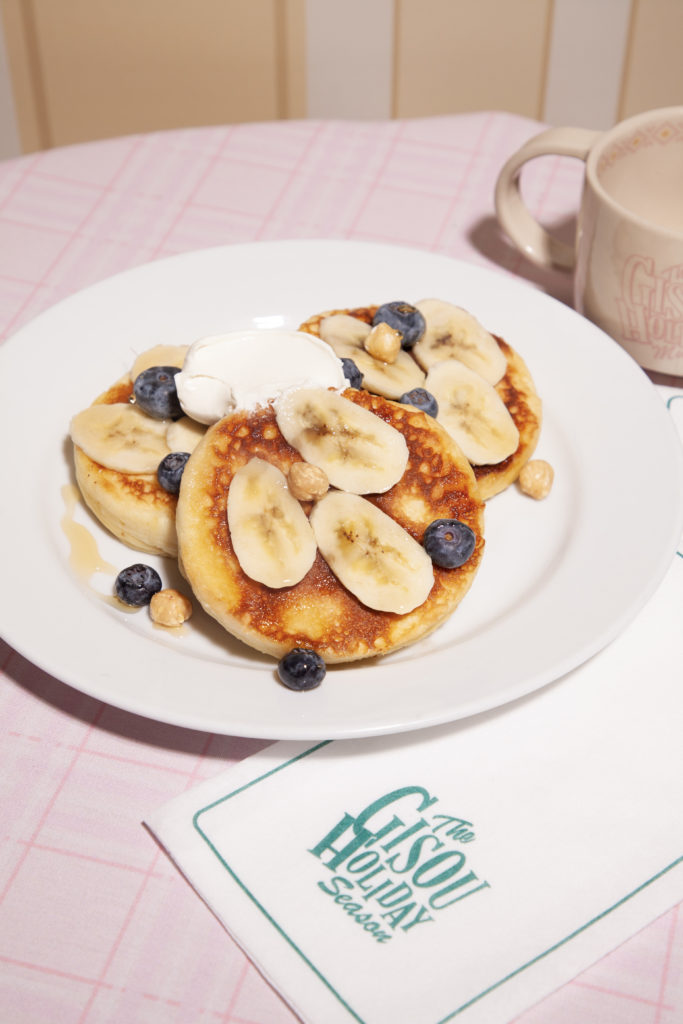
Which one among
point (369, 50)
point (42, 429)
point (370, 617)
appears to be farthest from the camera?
point (369, 50)

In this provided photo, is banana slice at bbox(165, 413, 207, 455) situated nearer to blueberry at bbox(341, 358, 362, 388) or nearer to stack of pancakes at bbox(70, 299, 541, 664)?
stack of pancakes at bbox(70, 299, 541, 664)

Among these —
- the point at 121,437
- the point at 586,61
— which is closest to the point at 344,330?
the point at 121,437

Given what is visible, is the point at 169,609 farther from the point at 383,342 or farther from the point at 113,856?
the point at 383,342

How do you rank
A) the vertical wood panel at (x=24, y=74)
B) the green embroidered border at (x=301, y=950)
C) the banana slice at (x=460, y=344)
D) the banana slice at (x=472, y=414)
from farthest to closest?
1. the vertical wood panel at (x=24, y=74)
2. the banana slice at (x=460, y=344)
3. the banana slice at (x=472, y=414)
4. the green embroidered border at (x=301, y=950)

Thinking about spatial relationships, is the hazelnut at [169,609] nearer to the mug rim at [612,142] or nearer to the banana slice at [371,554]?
the banana slice at [371,554]

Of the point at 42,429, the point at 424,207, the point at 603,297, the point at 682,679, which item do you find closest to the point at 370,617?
the point at 682,679

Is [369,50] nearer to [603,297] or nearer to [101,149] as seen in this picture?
[101,149]

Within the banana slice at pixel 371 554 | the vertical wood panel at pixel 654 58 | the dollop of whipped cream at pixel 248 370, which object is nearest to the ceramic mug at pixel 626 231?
the dollop of whipped cream at pixel 248 370

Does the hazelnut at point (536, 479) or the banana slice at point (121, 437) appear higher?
the banana slice at point (121, 437)
